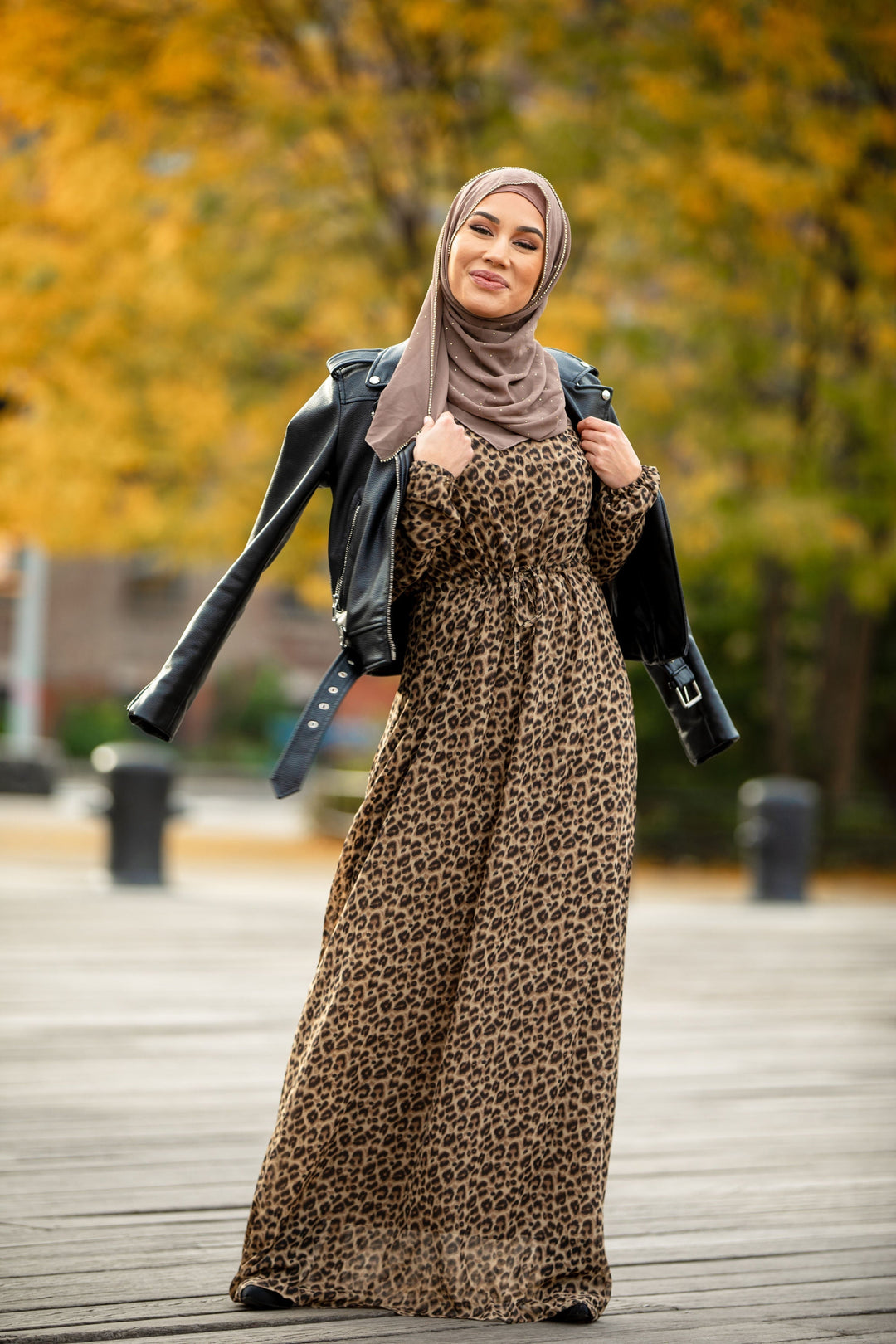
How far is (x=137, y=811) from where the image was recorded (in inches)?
438

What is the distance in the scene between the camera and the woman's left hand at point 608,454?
3.14m

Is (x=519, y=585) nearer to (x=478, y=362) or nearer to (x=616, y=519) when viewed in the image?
(x=616, y=519)

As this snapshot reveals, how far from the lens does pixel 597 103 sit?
523 inches

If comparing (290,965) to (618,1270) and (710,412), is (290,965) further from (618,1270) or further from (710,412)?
(710,412)

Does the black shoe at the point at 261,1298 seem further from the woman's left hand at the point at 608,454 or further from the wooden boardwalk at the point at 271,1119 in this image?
the woman's left hand at the point at 608,454

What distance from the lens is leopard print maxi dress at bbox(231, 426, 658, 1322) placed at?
2.93 metres

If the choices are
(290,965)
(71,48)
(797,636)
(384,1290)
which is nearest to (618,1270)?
(384,1290)

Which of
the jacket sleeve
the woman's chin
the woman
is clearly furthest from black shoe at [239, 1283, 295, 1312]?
the woman's chin

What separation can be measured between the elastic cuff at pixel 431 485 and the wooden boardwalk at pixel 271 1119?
1400mm

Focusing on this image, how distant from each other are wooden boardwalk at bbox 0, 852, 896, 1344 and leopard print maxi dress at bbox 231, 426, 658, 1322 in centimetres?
13

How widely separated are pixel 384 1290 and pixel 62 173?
11.1 metres

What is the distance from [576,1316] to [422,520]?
55.1 inches

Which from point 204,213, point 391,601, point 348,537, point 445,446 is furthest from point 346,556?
point 204,213

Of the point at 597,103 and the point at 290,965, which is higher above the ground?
the point at 597,103
